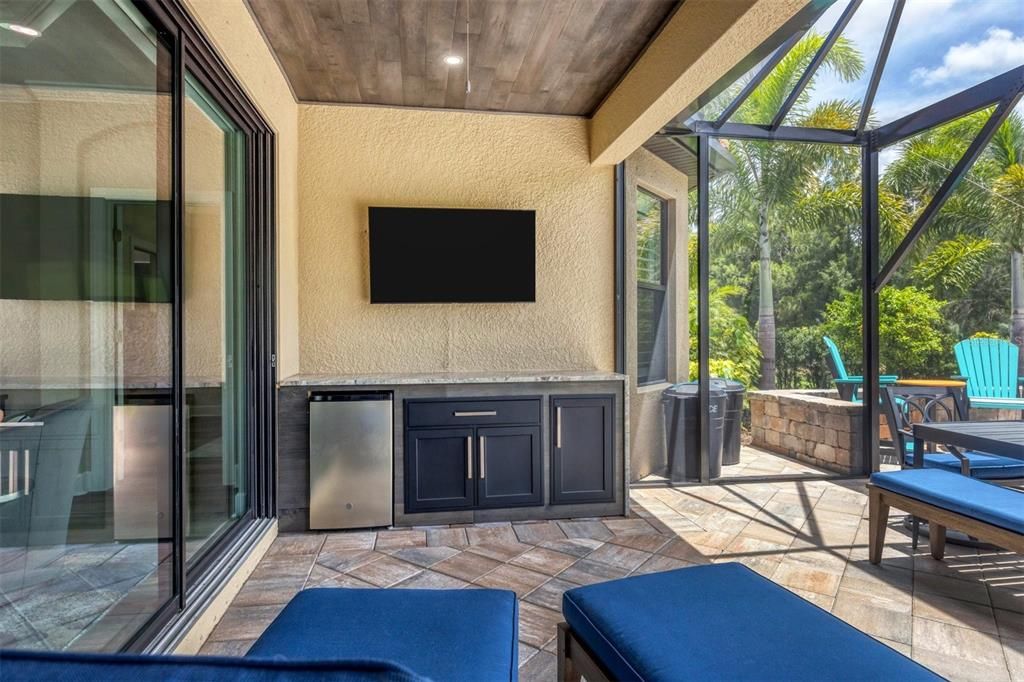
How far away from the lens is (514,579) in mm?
2594

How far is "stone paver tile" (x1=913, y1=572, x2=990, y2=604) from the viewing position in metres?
2.38

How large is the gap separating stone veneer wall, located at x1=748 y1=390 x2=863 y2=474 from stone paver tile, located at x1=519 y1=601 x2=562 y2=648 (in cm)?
271

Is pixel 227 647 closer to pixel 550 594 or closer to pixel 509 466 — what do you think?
pixel 550 594

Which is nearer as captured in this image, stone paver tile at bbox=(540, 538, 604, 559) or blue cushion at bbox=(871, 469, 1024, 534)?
blue cushion at bbox=(871, 469, 1024, 534)

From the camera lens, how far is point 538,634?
2111 millimetres

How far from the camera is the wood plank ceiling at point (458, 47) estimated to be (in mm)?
2672

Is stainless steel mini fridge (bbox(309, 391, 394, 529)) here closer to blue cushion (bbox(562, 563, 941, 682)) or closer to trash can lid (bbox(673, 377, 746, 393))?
blue cushion (bbox(562, 563, 941, 682))

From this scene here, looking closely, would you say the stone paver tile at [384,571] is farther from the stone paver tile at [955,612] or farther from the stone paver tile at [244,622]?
the stone paver tile at [955,612]

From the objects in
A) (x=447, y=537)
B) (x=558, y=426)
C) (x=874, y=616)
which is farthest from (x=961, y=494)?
(x=447, y=537)

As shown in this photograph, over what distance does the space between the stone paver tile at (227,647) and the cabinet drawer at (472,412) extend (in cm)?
147

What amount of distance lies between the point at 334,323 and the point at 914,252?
4.31m

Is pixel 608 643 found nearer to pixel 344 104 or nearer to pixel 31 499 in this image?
pixel 31 499

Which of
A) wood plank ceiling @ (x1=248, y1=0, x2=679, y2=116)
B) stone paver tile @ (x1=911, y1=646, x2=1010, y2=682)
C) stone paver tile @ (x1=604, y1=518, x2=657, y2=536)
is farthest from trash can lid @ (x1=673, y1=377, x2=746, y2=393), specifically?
stone paver tile @ (x1=911, y1=646, x2=1010, y2=682)

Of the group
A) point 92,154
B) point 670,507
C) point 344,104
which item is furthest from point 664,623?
point 344,104
